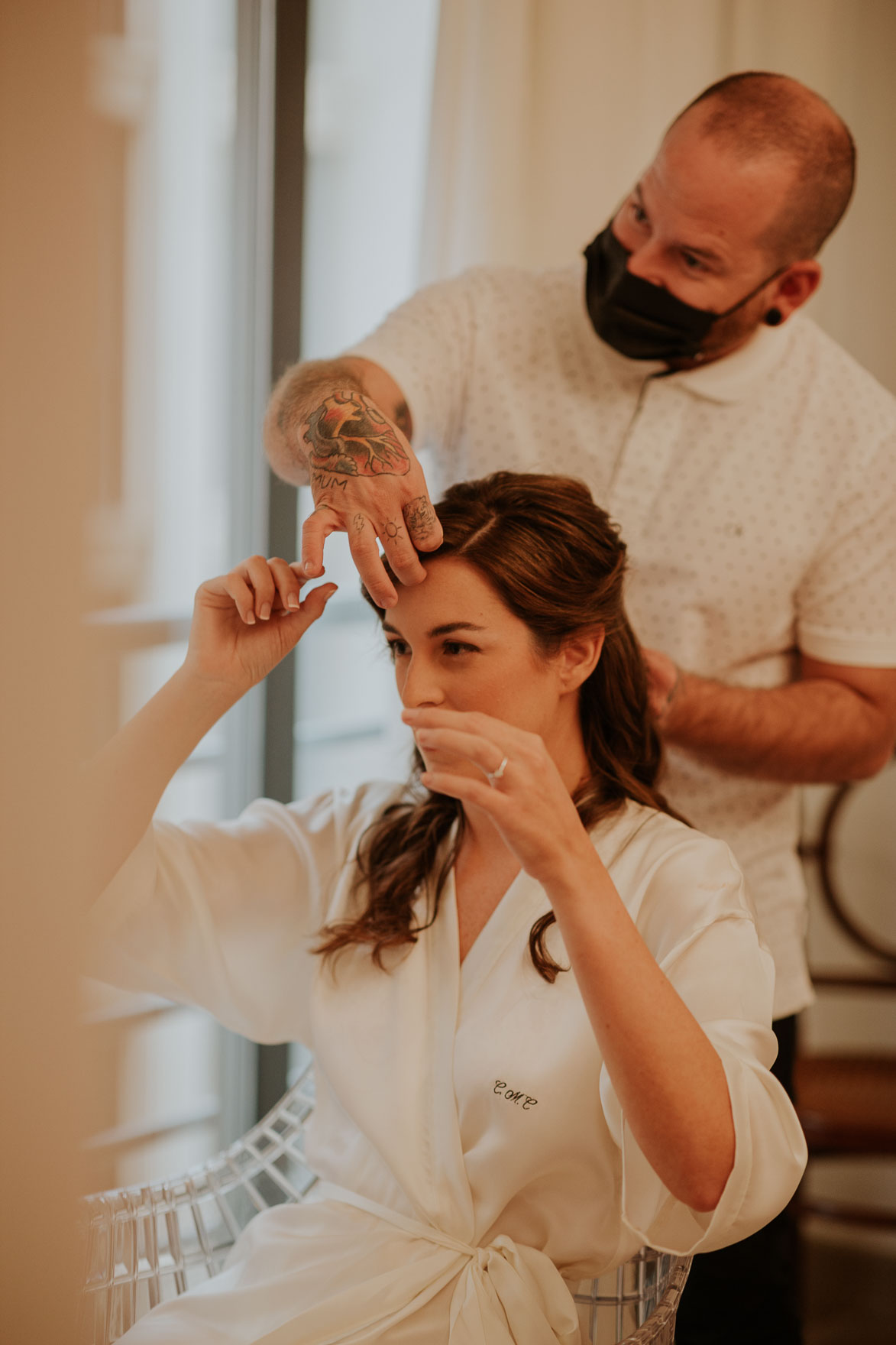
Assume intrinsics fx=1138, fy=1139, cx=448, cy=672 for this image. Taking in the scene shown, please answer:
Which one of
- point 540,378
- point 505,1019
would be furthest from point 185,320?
point 505,1019

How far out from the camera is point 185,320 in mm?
2008

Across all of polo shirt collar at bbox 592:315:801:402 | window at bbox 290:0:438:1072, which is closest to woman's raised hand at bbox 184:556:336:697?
polo shirt collar at bbox 592:315:801:402

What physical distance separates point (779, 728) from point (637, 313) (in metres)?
0.59

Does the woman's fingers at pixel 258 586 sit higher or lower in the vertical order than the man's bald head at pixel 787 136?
lower

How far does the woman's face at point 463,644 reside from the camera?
1.25 m

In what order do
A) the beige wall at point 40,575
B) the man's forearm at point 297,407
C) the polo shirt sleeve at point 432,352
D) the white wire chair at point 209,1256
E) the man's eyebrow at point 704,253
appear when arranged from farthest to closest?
1. the polo shirt sleeve at point 432,352
2. the man's eyebrow at point 704,253
3. the man's forearm at point 297,407
4. the white wire chair at point 209,1256
5. the beige wall at point 40,575

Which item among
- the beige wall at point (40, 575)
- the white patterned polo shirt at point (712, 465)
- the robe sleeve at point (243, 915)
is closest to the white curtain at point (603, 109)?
the white patterned polo shirt at point (712, 465)

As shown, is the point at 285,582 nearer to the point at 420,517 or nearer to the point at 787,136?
the point at 420,517

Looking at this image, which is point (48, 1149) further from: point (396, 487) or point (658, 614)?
point (658, 614)

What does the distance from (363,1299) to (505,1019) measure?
Answer: 12.3 inches

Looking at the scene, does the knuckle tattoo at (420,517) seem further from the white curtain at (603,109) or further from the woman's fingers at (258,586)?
the white curtain at (603,109)

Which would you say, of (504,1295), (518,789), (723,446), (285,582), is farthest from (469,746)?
(723,446)

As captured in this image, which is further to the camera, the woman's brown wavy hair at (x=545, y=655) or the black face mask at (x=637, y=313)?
the black face mask at (x=637, y=313)

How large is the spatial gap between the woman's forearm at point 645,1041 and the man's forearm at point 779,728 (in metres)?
0.60
